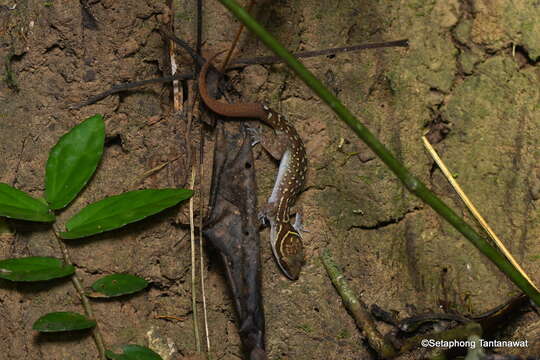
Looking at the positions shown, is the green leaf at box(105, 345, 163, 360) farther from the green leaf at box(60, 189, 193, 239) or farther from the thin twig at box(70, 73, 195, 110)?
the thin twig at box(70, 73, 195, 110)

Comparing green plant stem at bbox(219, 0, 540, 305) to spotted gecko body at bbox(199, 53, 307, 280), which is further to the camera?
spotted gecko body at bbox(199, 53, 307, 280)

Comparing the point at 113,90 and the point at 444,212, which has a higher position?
the point at 113,90

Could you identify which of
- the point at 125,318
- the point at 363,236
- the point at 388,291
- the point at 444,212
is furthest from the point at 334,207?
the point at 125,318

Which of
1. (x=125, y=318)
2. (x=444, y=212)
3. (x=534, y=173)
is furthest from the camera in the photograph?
(x=534, y=173)

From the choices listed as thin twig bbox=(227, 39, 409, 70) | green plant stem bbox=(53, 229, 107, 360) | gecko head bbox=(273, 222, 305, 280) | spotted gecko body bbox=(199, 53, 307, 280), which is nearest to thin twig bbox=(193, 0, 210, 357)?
spotted gecko body bbox=(199, 53, 307, 280)

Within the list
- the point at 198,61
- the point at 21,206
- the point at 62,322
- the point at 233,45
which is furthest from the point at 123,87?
the point at 62,322

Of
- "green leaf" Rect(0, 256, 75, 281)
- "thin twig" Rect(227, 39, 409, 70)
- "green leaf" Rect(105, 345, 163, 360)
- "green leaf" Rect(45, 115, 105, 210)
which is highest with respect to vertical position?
"thin twig" Rect(227, 39, 409, 70)

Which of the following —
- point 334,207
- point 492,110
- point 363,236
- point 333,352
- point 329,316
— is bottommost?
point 333,352

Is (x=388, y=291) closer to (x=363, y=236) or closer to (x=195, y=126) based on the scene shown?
(x=363, y=236)
